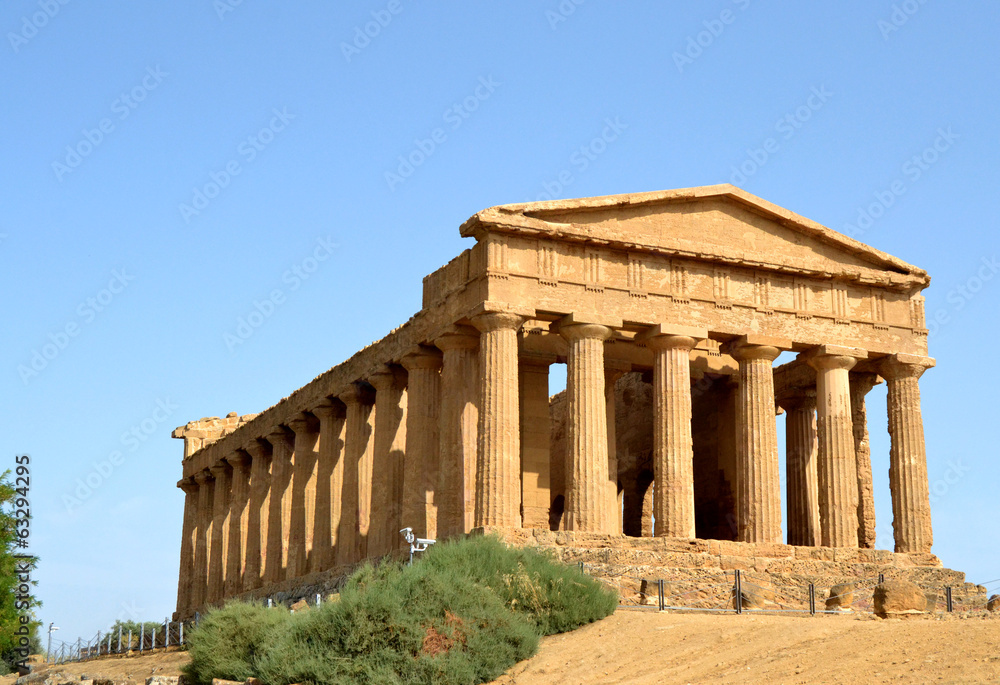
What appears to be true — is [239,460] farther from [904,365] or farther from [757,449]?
[904,365]

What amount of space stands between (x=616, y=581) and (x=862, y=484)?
1210cm

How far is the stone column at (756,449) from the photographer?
33125 millimetres

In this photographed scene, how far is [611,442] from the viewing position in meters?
36.4

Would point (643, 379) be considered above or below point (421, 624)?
above

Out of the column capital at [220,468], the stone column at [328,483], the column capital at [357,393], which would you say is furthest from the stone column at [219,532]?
the column capital at [357,393]

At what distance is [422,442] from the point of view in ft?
113

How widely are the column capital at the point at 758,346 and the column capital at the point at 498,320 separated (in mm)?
5692

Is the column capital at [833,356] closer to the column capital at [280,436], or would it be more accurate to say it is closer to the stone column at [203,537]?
the column capital at [280,436]

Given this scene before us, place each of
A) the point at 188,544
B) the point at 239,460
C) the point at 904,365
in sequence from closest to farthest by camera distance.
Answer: the point at 904,365 → the point at 239,460 → the point at 188,544

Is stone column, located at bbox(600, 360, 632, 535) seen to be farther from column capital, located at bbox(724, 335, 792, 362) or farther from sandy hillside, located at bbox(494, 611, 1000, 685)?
sandy hillside, located at bbox(494, 611, 1000, 685)

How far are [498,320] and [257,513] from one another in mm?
17141

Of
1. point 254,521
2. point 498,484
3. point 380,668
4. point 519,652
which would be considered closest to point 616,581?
point 498,484

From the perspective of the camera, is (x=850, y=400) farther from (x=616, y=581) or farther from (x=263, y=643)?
(x=263, y=643)

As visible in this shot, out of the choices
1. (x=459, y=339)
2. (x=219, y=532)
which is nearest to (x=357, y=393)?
(x=459, y=339)
